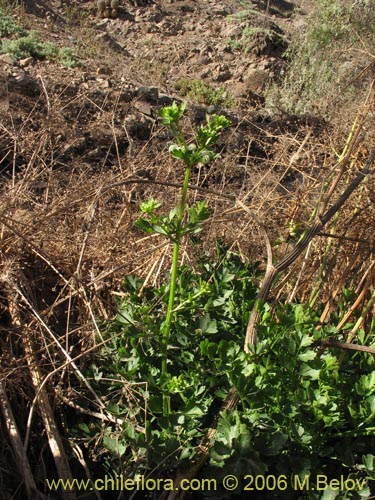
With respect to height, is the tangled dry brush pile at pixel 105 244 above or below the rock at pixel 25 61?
above

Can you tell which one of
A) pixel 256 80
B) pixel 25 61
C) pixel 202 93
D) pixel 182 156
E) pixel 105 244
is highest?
pixel 182 156

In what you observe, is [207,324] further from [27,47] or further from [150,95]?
[27,47]

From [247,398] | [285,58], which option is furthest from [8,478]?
[285,58]

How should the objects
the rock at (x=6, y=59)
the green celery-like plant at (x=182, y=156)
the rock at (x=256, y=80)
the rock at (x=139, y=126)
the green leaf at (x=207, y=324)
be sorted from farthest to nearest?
the rock at (x=256, y=80)
the rock at (x=6, y=59)
the rock at (x=139, y=126)
the green leaf at (x=207, y=324)
the green celery-like plant at (x=182, y=156)

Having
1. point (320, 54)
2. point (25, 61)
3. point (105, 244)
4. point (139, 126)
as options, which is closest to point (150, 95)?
point (139, 126)

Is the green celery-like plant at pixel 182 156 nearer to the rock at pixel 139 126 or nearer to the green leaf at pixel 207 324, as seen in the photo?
the green leaf at pixel 207 324

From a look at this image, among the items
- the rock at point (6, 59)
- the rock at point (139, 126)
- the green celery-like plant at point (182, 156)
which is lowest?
the rock at point (139, 126)

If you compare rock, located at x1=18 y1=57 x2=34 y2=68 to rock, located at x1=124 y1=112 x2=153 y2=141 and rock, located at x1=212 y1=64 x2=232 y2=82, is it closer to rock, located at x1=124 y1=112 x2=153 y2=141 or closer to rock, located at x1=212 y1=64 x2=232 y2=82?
rock, located at x1=124 y1=112 x2=153 y2=141

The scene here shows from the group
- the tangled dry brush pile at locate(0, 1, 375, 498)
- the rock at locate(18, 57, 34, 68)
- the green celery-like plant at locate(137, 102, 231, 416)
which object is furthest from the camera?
the rock at locate(18, 57, 34, 68)

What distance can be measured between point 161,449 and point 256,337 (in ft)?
1.50

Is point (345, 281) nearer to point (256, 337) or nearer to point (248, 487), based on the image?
point (256, 337)

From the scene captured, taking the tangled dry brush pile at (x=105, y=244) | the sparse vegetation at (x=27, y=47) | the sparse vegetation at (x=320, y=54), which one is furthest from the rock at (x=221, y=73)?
the tangled dry brush pile at (x=105, y=244)

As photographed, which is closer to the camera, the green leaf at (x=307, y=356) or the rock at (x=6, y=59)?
the green leaf at (x=307, y=356)

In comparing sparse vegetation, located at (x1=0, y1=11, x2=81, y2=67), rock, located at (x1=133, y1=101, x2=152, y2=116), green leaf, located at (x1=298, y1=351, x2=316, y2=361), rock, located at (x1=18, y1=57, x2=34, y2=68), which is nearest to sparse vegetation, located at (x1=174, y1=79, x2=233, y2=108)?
sparse vegetation, located at (x1=0, y1=11, x2=81, y2=67)
